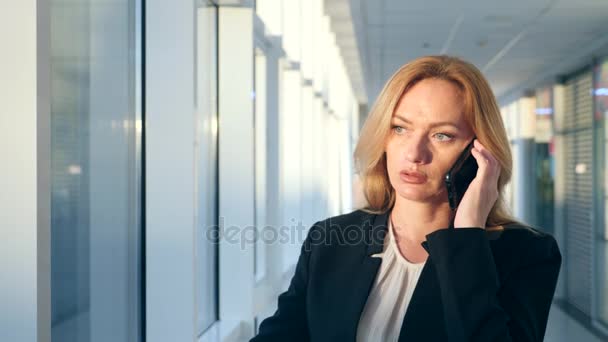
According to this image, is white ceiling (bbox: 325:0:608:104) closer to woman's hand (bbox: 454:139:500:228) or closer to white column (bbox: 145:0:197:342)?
white column (bbox: 145:0:197:342)

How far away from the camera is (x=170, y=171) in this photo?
2.62 m

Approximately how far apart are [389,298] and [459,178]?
0.30m

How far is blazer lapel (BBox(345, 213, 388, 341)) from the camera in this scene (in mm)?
1396

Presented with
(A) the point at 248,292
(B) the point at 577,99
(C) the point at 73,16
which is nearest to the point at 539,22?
(B) the point at 577,99

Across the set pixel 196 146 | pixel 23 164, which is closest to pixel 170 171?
pixel 196 146

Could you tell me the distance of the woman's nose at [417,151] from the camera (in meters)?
1.41

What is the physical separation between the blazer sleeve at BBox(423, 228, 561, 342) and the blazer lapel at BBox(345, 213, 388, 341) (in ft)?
0.48

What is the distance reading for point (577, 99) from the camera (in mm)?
8875

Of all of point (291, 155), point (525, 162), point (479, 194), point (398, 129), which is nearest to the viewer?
point (479, 194)

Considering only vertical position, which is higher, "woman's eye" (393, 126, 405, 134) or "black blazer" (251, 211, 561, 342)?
"woman's eye" (393, 126, 405, 134)

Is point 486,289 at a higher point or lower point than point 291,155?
lower

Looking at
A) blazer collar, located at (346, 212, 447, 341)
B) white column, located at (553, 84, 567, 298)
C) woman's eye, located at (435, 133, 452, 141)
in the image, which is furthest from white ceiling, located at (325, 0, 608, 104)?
blazer collar, located at (346, 212, 447, 341)

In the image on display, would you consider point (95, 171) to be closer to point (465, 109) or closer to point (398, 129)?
point (398, 129)

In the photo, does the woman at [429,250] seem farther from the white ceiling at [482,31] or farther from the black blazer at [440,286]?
the white ceiling at [482,31]
